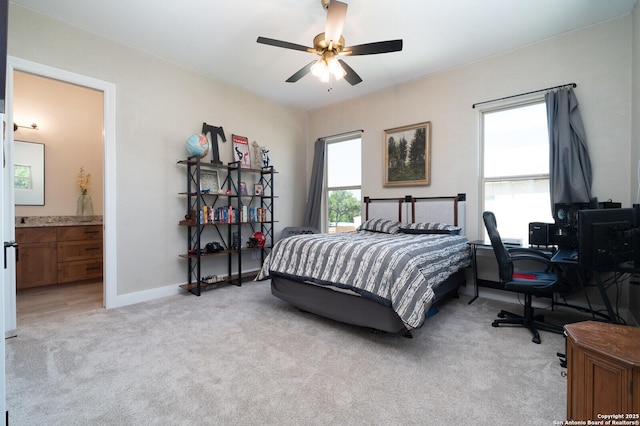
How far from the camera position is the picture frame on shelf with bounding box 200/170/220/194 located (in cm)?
401

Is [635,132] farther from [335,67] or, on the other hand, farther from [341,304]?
[341,304]

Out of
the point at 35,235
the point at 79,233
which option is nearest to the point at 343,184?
the point at 79,233

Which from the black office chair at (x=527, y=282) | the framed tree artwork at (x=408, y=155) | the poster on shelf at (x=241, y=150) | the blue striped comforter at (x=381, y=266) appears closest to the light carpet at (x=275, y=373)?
the black office chair at (x=527, y=282)

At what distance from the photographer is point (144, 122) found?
11.5 ft

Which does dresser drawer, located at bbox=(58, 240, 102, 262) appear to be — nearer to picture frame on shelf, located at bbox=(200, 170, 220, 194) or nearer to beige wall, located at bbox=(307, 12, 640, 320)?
picture frame on shelf, located at bbox=(200, 170, 220, 194)

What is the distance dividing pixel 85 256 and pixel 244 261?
7.50 ft

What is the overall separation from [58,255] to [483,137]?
Answer: 598 centimetres

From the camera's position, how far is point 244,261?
15.3 feet

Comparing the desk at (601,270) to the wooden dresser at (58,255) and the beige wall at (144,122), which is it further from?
the wooden dresser at (58,255)

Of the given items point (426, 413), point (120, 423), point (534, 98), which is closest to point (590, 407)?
point (426, 413)

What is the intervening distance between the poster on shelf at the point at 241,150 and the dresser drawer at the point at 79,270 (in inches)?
103

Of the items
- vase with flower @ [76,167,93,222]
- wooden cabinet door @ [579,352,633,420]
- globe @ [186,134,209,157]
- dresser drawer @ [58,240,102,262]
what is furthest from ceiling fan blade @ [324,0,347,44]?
vase with flower @ [76,167,93,222]

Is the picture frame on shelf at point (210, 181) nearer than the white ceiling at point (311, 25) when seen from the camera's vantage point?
No

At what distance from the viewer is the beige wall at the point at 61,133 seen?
13.6 ft
